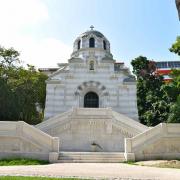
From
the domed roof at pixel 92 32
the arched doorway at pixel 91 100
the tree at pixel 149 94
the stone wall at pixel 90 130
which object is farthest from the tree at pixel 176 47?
the domed roof at pixel 92 32

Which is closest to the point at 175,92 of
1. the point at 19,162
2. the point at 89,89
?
the point at 89,89

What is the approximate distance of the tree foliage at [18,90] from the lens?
23.0m

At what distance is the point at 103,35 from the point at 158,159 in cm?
2054

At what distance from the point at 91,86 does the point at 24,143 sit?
13.3 metres

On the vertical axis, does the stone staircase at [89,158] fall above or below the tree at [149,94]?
below

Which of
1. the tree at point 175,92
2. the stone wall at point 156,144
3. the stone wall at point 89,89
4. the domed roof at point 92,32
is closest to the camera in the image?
the stone wall at point 156,144

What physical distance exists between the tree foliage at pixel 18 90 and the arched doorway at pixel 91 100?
18.3 feet

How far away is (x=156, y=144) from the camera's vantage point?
659 inches

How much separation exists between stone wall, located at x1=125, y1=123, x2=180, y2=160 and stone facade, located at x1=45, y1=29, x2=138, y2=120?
9940mm

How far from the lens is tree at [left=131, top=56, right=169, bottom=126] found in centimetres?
3136

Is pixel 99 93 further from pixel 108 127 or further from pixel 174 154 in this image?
pixel 174 154

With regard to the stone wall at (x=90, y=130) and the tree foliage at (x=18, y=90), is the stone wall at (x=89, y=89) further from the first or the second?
the stone wall at (x=90, y=130)

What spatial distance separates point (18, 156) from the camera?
15.6 meters

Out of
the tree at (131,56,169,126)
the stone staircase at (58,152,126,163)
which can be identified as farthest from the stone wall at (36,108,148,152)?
the tree at (131,56,169,126)
